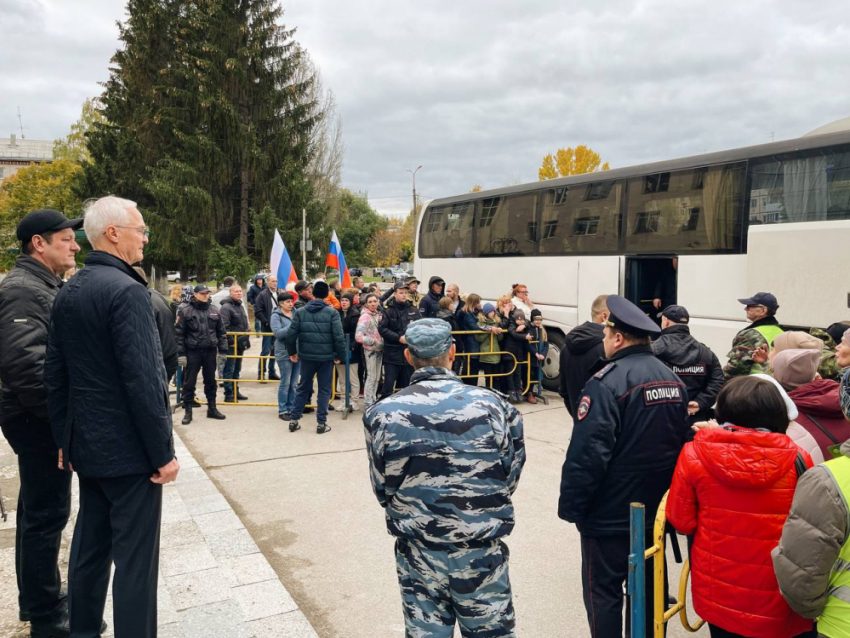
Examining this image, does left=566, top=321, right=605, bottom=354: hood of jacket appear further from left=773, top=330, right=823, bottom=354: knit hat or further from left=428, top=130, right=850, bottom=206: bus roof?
left=428, top=130, right=850, bottom=206: bus roof

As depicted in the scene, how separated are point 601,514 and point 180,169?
27.1 m

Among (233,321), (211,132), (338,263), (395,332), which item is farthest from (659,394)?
(211,132)

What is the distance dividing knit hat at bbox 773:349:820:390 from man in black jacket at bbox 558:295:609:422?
1509mm

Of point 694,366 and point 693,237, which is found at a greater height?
point 693,237

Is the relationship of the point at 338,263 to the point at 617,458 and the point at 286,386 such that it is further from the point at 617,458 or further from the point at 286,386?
the point at 617,458

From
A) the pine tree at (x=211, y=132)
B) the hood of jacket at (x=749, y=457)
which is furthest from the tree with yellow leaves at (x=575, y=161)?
the hood of jacket at (x=749, y=457)

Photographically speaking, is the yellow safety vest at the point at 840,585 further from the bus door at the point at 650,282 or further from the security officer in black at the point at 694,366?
the bus door at the point at 650,282

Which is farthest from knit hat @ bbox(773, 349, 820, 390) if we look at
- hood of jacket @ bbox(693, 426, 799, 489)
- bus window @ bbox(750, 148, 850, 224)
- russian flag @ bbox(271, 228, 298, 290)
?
russian flag @ bbox(271, 228, 298, 290)

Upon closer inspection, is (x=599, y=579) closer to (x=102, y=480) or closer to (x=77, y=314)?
(x=102, y=480)

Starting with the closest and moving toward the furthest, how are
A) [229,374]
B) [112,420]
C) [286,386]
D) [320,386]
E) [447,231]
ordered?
1. [112,420]
2. [320,386]
3. [286,386]
4. [229,374]
5. [447,231]

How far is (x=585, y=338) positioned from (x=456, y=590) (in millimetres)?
3147

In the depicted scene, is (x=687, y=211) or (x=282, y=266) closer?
(x=687, y=211)

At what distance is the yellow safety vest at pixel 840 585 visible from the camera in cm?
208

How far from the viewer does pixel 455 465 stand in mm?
2359
